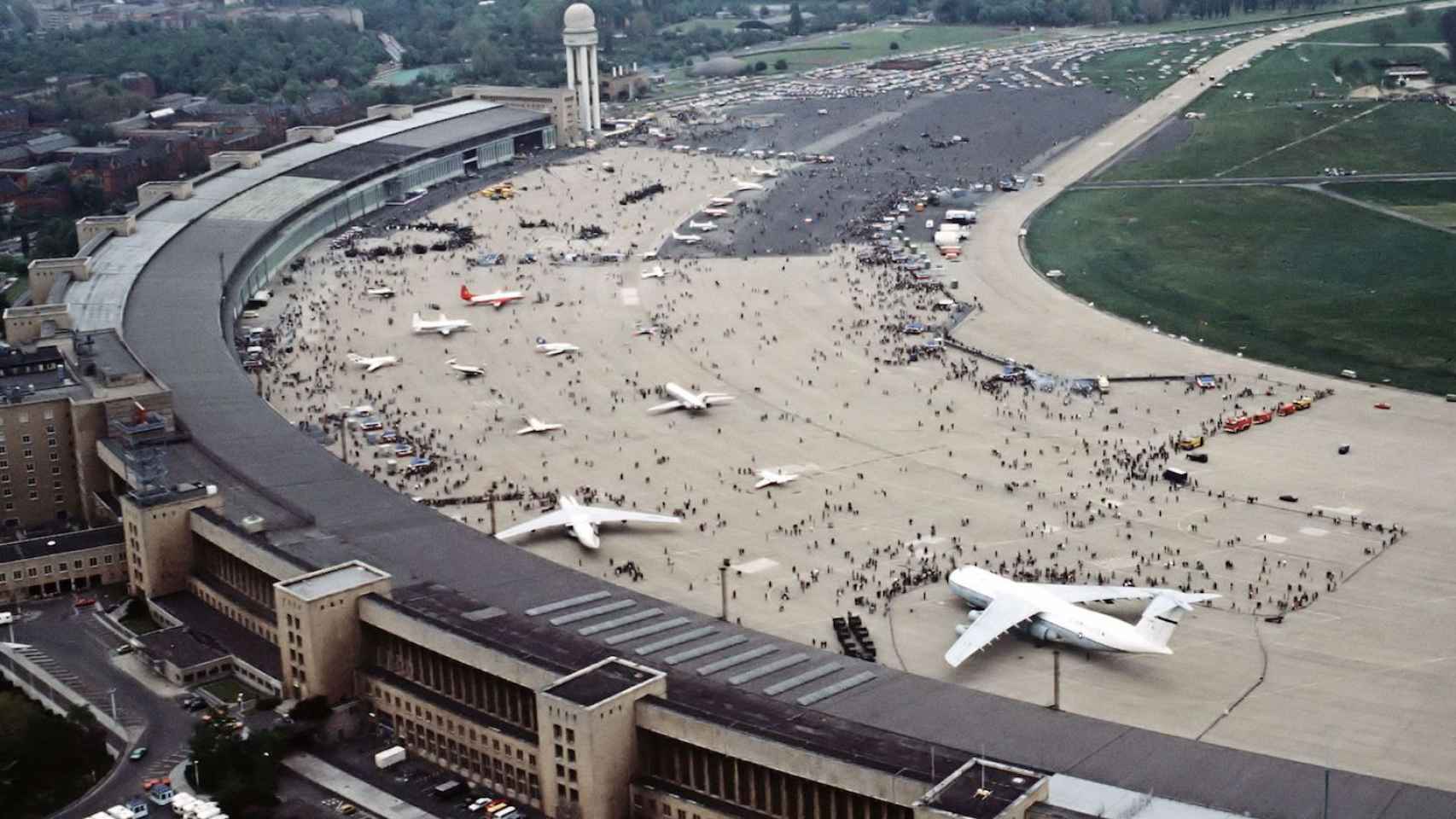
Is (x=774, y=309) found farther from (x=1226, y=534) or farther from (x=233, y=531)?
(x=233, y=531)

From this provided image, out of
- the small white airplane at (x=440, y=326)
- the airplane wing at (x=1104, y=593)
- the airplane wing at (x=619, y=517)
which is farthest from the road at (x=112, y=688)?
the small white airplane at (x=440, y=326)

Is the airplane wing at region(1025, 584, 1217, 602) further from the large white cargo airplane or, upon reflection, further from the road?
the road

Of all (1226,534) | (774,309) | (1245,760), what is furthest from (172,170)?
(1245,760)

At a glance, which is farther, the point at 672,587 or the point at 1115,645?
the point at 672,587

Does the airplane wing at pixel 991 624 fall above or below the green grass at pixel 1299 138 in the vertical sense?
below

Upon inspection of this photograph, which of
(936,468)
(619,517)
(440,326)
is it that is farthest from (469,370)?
(936,468)

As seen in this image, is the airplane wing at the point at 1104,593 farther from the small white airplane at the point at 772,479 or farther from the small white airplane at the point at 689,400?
the small white airplane at the point at 689,400
